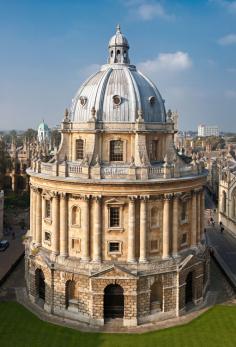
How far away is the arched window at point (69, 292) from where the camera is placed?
3895 cm

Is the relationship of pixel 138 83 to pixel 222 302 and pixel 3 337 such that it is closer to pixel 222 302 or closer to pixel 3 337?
pixel 222 302

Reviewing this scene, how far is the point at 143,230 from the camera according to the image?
37562 millimetres

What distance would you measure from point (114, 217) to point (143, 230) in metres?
2.84

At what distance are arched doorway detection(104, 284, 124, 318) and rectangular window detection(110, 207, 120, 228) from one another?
18.4 ft

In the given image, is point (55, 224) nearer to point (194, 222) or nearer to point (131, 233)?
point (131, 233)

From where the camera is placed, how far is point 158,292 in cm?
3903

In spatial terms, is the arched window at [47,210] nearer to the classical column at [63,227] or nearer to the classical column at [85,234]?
the classical column at [63,227]

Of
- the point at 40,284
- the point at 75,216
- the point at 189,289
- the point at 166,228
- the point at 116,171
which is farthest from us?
the point at 40,284

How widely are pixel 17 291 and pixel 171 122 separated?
23658 mm

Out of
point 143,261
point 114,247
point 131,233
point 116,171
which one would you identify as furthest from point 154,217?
point 116,171

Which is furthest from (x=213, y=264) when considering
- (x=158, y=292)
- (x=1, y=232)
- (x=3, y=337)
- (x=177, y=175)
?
(x=1, y=232)

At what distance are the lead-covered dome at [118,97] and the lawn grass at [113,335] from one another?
19.2m

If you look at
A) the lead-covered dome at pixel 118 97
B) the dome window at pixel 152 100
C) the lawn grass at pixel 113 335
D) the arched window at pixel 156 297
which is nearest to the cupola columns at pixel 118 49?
the lead-covered dome at pixel 118 97

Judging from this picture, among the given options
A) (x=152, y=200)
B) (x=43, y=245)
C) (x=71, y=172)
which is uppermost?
(x=71, y=172)
